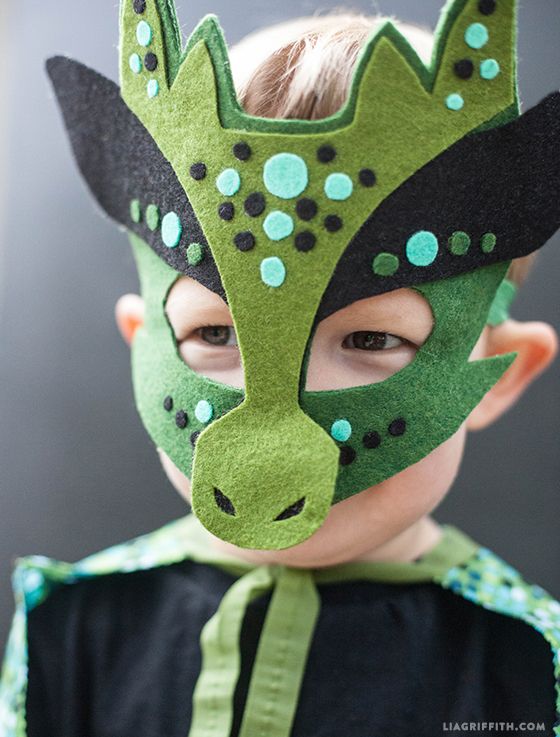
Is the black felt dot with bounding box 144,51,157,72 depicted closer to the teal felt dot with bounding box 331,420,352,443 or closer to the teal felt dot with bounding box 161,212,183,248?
the teal felt dot with bounding box 161,212,183,248

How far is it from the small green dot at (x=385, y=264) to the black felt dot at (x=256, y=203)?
108 mm

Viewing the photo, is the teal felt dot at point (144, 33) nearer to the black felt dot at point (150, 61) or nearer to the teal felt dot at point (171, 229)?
the black felt dot at point (150, 61)

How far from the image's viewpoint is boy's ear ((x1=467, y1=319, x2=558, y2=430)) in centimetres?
100

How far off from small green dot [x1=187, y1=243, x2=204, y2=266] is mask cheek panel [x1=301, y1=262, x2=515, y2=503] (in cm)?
16

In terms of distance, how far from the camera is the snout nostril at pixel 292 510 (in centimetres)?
79

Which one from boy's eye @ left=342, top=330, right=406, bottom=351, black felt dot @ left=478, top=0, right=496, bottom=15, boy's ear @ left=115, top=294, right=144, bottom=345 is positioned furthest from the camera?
boy's ear @ left=115, top=294, right=144, bottom=345

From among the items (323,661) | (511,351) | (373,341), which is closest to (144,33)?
(373,341)

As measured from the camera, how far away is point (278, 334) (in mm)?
787

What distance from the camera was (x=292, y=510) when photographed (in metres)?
0.80

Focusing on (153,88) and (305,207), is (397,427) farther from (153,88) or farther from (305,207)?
(153,88)

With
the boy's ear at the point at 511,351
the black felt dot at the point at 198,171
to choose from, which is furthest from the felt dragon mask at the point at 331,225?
the boy's ear at the point at 511,351

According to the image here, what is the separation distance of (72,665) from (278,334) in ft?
1.54

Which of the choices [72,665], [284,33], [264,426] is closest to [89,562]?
[72,665]

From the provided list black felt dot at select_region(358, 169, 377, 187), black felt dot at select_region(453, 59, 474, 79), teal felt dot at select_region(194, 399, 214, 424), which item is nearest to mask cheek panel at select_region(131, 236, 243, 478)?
teal felt dot at select_region(194, 399, 214, 424)
